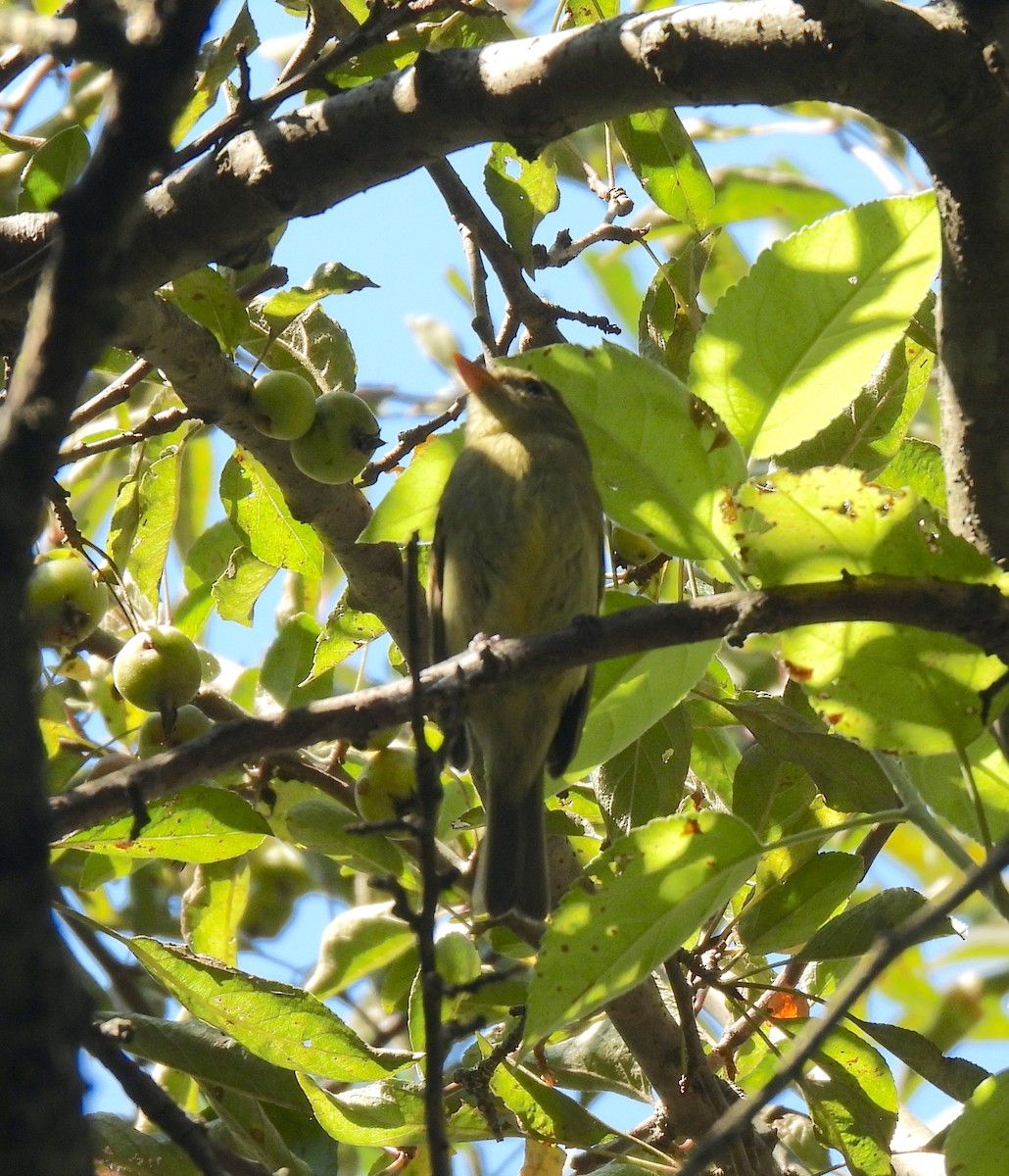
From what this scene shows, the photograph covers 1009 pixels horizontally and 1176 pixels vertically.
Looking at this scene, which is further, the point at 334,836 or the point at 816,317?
the point at 334,836

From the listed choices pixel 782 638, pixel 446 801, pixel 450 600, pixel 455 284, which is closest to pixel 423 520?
pixel 782 638

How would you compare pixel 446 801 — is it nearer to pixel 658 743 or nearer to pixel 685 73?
pixel 658 743

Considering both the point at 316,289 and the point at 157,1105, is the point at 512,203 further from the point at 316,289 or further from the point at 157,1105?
the point at 157,1105

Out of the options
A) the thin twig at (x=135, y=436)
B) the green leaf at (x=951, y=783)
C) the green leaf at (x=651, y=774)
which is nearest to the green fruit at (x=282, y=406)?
the thin twig at (x=135, y=436)

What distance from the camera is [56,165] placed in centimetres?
301

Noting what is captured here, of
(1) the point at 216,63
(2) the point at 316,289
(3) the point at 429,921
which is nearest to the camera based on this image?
(3) the point at 429,921

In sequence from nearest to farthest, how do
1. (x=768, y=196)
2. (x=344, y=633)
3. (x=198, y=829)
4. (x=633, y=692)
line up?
(x=633, y=692)
(x=198, y=829)
(x=344, y=633)
(x=768, y=196)

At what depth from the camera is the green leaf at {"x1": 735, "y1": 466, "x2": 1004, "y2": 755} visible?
1942 mm

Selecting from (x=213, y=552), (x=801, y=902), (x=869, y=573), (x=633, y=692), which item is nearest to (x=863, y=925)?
(x=801, y=902)

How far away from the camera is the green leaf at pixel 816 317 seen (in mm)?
2131

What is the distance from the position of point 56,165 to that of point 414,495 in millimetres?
1265

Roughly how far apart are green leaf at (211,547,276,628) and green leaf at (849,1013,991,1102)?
6.31ft

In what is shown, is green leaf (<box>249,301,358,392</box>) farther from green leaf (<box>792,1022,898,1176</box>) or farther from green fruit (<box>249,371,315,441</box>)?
green leaf (<box>792,1022,898,1176</box>)

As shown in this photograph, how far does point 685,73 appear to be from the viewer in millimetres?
2123
